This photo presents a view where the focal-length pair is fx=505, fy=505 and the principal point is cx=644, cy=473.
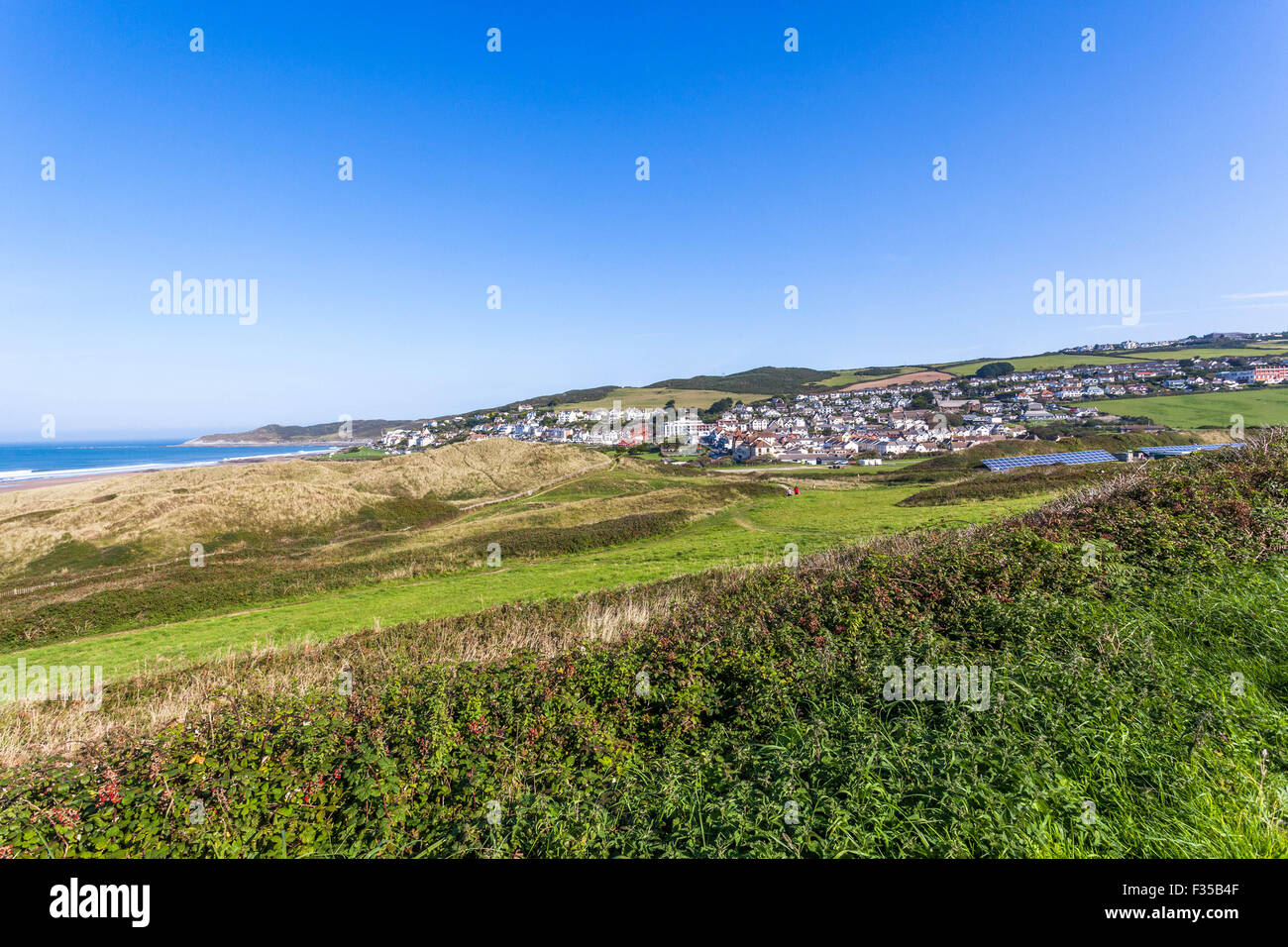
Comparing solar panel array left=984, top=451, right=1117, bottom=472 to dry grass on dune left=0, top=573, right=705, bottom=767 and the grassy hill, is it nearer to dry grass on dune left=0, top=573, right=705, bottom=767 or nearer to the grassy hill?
the grassy hill

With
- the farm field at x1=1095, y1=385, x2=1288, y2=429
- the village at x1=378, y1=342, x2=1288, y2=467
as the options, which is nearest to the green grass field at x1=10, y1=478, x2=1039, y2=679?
the village at x1=378, y1=342, x2=1288, y2=467

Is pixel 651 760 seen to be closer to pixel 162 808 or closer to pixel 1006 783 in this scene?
pixel 1006 783

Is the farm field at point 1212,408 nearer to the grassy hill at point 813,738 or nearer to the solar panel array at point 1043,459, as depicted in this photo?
the solar panel array at point 1043,459

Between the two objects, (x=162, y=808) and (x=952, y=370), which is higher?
(x=952, y=370)

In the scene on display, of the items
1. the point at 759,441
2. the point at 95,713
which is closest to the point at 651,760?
the point at 95,713

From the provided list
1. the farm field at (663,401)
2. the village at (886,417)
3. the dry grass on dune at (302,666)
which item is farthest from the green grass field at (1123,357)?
the dry grass on dune at (302,666)

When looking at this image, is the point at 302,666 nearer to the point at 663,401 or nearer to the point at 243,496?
the point at 243,496
